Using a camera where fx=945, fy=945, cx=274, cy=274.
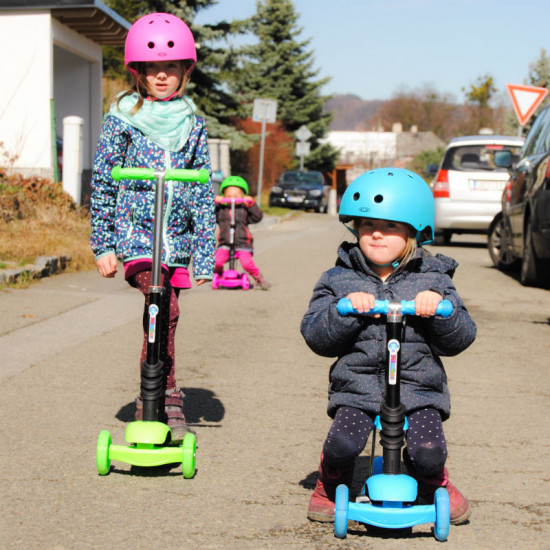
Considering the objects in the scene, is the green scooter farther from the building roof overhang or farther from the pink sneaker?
the building roof overhang

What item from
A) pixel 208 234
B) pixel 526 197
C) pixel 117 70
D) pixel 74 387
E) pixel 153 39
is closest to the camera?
Answer: pixel 153 39

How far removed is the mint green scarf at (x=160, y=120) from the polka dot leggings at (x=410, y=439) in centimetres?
168

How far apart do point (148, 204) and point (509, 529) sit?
2.13m

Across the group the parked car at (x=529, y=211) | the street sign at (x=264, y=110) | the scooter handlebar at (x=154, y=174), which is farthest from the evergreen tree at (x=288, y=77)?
the scooter handlebar at (x=154, y=174)

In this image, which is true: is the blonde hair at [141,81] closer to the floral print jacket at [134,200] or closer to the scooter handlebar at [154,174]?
the floral print jacket at [134,200]

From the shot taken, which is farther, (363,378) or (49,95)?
(49,95)

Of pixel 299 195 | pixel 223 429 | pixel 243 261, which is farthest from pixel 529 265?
pixel 299 195

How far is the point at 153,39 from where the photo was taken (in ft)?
13.9

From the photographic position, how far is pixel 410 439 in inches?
132

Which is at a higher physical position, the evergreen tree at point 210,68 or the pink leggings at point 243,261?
the evergreen tree at point 210,68

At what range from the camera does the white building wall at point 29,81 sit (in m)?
16.1

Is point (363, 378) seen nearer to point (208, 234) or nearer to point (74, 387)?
point (208, 234)

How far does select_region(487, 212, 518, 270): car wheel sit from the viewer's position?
12234 millimetres

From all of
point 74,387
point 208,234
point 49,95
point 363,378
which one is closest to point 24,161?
point 49,95
